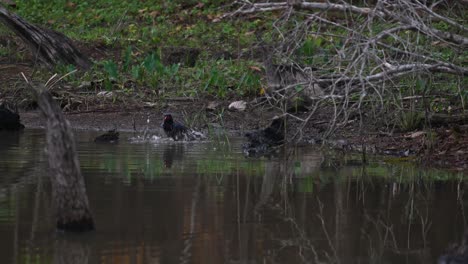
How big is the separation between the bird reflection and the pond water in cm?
3

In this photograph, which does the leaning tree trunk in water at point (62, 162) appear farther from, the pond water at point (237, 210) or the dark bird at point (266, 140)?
the dark bird at point (266, 140)

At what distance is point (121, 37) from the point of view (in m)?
16.9

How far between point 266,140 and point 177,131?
136 centimetres

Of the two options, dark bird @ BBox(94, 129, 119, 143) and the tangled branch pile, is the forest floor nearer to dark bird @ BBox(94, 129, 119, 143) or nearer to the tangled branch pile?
the tangled branch pile

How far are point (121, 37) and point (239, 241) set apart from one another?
11424 mm

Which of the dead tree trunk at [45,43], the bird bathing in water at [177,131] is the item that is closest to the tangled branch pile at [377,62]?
the bird bathing in water at [177,131]

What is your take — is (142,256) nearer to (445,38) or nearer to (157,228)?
(157,228)

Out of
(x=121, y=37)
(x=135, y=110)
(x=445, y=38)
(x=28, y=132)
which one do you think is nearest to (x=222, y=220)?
(x=445, y=38)

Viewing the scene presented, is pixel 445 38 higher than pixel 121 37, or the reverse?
pixel 121 37

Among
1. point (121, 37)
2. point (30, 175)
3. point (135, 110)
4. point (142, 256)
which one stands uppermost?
point (121, 37)

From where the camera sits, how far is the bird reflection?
30.8 ft

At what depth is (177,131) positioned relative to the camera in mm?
11375

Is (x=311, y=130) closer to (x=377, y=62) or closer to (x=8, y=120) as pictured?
(x=377, y=62)

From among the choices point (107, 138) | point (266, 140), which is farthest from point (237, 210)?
point (107, 138)
